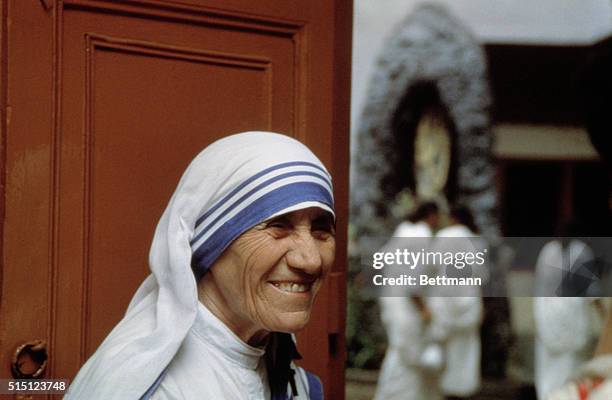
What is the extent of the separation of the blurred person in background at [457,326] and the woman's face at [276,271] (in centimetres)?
451

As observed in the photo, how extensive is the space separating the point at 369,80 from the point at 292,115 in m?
5.18

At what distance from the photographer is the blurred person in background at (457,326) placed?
669 cm

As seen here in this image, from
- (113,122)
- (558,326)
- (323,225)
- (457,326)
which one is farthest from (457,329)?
(323,225)

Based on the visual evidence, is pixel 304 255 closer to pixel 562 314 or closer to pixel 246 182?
pixel 246 182

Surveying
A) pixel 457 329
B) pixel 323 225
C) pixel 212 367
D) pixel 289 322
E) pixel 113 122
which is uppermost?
pixel 113 122

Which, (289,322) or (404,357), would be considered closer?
(289,322)

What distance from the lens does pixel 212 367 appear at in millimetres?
2188

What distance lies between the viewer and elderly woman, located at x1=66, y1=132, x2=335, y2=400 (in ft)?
6.89

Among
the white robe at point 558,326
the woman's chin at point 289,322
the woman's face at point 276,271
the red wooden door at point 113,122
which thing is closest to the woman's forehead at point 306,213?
the woman's face at point 276,271

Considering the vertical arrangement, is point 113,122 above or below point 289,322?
above

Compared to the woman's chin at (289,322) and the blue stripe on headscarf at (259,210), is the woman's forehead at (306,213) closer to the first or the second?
the blue stripe on headscarf at (259,210)

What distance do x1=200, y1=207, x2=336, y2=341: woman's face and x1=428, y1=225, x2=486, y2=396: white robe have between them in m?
4.60

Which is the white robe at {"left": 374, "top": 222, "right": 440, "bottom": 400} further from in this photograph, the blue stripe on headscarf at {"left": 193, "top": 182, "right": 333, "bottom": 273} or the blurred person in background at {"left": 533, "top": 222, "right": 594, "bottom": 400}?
the blue stripe on headscarf at {"left": 193, "top": 182, "right": 333, "bottom": 273}

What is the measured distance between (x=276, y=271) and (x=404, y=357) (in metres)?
4.72
